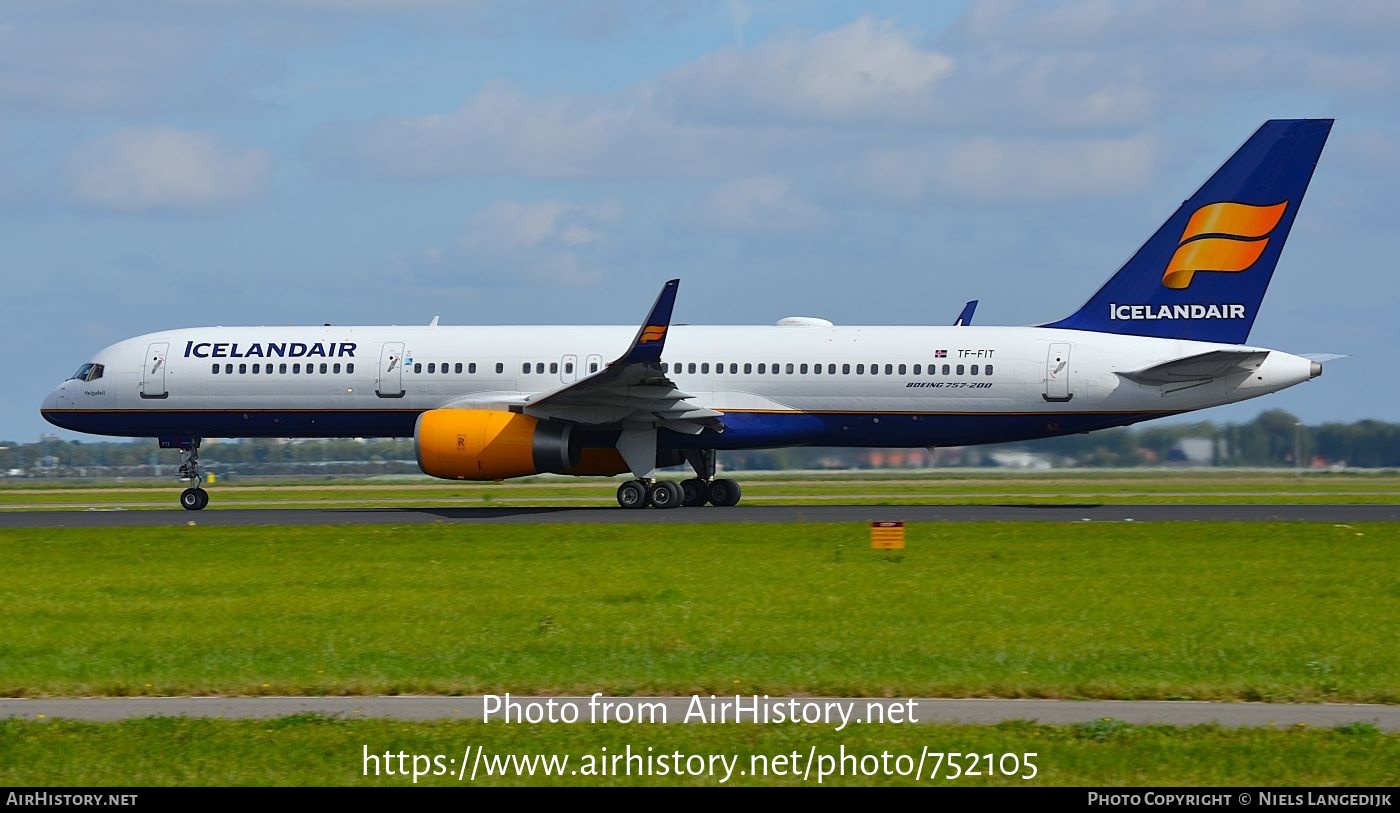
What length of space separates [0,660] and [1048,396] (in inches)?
1043

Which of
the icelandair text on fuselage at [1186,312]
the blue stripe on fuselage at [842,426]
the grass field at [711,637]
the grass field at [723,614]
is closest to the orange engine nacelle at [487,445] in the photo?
the blue stripe on fuselage at [842,426]

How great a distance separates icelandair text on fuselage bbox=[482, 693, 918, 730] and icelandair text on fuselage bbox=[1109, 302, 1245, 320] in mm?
26855

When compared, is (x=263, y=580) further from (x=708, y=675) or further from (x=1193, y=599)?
(x=1193, y=599)

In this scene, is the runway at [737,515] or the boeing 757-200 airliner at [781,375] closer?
the runway at [737,515]

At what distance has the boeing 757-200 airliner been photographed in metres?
36.9

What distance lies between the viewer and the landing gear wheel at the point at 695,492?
132 feet

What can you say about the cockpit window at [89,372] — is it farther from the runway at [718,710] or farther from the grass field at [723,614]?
the runway at [718,710]

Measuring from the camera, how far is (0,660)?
16.2 meters

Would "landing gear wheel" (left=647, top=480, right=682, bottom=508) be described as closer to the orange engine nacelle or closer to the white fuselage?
the white fuselage

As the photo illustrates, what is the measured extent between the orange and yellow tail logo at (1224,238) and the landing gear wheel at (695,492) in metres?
12.6

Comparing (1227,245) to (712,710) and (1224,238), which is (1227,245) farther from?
(712,710)

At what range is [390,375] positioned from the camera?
133ft

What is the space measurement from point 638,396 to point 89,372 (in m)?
16.2

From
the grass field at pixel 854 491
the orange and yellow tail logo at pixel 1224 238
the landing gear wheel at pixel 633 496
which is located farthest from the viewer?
the grass field at pixel 854 491
